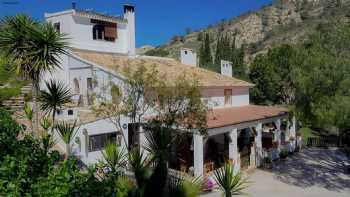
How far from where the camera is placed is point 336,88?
2006cm

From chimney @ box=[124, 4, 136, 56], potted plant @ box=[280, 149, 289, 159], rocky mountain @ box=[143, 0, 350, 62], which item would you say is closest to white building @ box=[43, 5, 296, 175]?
chimney @ box=[124, 4, 136, 56]

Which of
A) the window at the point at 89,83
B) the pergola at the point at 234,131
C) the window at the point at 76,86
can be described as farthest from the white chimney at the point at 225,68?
the window at the point at 76,86

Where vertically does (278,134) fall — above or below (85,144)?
below

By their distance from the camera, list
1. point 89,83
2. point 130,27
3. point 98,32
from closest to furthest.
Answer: point 89,83 → point 98,32 → point 130,27

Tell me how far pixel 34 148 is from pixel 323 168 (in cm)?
2436

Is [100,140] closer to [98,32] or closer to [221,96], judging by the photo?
[221,96]

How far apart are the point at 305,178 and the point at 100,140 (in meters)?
13.8

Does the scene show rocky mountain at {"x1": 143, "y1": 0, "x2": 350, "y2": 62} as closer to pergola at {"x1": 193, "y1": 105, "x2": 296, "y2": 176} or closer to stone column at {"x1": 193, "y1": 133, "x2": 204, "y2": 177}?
pergola at {"x1": 193, "y1": 105, "x2": 296, "y2": 176}

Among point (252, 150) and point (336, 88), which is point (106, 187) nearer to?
point (336, 88)

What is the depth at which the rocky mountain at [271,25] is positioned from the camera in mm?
88875

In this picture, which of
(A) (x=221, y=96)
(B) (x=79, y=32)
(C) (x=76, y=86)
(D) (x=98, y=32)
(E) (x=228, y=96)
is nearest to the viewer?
(C) (x=76, y=86)

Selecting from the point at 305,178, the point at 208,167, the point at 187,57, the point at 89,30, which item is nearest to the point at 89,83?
the point at 89,30

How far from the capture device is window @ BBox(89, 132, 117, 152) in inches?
853

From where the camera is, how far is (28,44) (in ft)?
57.6
